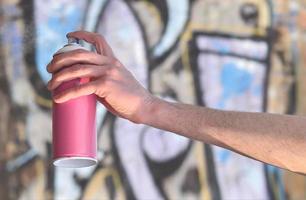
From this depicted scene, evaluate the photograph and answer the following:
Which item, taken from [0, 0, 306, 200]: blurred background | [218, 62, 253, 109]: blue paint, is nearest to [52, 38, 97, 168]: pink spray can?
[0, 0, 306, 200]: blurred background

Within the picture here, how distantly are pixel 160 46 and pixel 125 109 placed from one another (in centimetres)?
285

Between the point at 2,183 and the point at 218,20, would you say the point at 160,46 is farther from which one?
the point at 2,183

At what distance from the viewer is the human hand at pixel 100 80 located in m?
1.81

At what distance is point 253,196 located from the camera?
182 inches

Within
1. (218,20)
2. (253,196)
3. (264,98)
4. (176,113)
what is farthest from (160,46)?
(176,113)

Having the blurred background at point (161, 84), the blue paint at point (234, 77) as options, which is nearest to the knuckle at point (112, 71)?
the blurred background at point (161, 84)

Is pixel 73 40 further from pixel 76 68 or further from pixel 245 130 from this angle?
pixel 245 130

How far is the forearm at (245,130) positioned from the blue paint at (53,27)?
290 cm

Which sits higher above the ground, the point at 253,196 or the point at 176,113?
the point at 176,113

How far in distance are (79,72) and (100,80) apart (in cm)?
7

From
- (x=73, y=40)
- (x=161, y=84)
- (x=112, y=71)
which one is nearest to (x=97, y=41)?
(x=73, y=40)

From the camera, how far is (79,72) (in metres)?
1.79

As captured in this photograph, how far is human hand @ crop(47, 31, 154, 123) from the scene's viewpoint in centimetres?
181

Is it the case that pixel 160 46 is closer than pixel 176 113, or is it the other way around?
pixel 176 113
